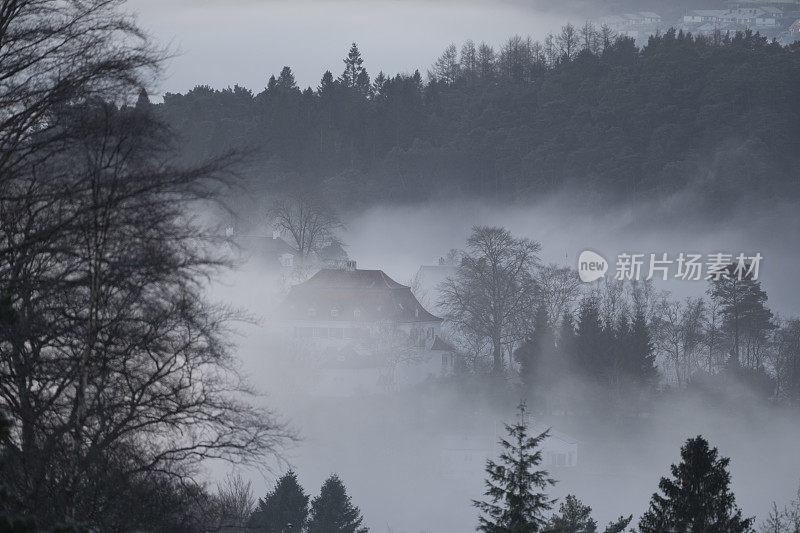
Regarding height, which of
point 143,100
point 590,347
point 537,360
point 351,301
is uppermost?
point 351,301

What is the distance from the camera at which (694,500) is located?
15.5 m

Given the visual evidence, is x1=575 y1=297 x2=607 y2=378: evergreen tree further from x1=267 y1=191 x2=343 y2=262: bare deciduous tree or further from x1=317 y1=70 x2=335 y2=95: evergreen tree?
x1=317 y1=70 x2=335 y2=95: evergreen tree

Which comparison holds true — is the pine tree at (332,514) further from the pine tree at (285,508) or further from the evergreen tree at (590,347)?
the evergreen tree at (590,347)

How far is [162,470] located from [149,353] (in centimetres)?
93

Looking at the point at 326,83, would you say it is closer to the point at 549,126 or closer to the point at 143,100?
the point at 549,126

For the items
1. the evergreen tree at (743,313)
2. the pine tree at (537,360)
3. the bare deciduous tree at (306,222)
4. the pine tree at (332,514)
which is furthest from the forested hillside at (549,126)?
the pine tree at (332,514)

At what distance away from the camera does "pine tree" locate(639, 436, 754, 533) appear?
1536 cm

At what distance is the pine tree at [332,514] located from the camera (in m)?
27.8

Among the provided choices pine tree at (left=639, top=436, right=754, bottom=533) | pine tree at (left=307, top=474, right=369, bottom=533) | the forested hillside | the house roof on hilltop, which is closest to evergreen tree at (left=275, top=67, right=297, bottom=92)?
the forested hillside

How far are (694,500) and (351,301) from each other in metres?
45.8

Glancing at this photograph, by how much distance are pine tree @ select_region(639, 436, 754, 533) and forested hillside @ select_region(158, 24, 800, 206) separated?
8753 cm

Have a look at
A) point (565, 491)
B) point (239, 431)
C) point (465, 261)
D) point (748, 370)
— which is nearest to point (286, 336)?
point (465, 261)

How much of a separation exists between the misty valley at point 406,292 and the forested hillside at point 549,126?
0.35 metres

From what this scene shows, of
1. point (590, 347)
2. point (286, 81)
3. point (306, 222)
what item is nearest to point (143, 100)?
point (590, 347)
